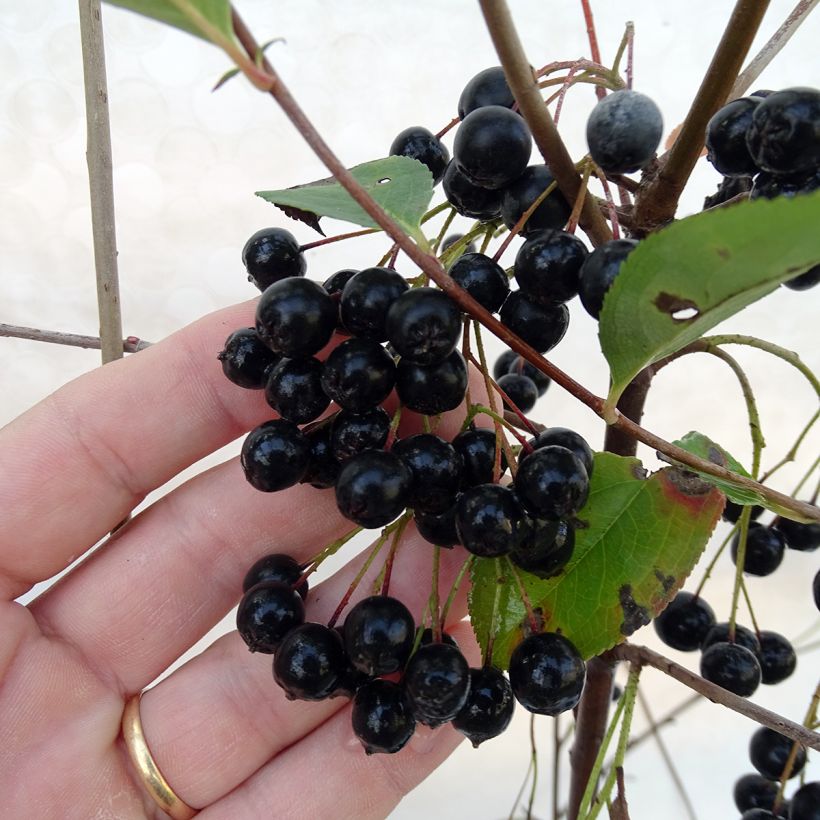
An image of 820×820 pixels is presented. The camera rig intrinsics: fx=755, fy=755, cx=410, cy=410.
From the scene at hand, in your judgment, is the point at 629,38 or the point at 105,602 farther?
the point at 105,602

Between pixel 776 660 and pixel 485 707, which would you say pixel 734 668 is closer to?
pixel 776 660

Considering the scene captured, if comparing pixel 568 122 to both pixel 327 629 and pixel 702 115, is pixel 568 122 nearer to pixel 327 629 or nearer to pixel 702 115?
pixel 702 115

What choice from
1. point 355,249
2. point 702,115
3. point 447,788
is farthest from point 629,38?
point 447,788

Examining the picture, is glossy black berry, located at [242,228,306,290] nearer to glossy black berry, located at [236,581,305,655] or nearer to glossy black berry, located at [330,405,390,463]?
glossy black berry, located at [330,405,390,463]

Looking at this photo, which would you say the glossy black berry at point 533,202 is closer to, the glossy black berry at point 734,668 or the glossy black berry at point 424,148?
the glossy black berry at point 424,148

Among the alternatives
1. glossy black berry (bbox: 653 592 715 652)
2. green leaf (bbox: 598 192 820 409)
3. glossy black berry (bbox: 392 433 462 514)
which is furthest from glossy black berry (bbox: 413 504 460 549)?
glossy black berry (bbox: 653 592 715 652)

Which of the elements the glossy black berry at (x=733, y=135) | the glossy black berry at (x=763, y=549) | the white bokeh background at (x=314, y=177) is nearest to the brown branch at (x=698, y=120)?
the glossy black berry at (x=733, y=135)

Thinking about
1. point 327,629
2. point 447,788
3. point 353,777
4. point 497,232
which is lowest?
point 447,788
